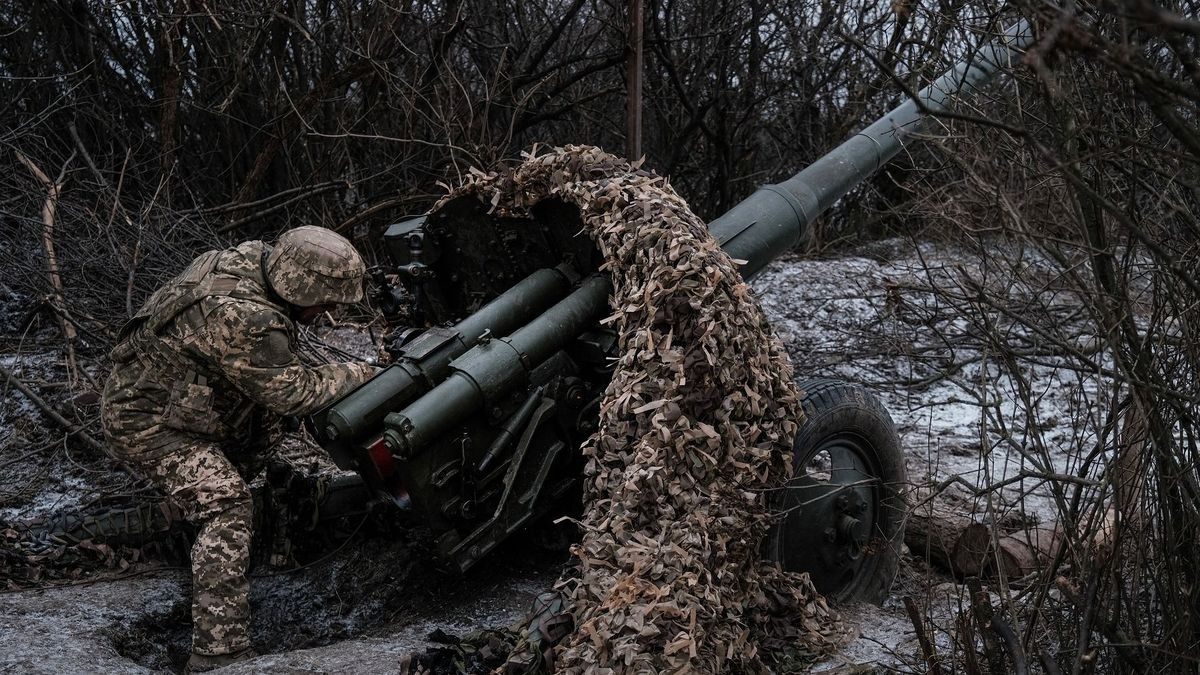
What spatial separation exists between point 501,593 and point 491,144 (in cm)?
468

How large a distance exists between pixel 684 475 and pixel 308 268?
1.92m

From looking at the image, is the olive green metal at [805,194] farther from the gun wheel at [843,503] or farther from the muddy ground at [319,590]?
the gun wheel at [843,503]

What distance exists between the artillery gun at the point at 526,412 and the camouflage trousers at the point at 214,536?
1.85ft

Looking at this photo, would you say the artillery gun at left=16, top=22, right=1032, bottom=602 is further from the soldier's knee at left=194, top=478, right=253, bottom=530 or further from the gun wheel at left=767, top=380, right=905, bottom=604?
the soldier's knee at left=194, top=478, right=253, bottom=530

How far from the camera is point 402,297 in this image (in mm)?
5750

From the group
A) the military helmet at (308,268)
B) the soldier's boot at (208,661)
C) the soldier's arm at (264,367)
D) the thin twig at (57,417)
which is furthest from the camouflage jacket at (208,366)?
the thin twig at (57,417)

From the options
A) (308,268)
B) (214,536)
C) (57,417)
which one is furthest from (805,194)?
(57,417)

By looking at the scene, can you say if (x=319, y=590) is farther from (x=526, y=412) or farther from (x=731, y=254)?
(x=731, y=254)

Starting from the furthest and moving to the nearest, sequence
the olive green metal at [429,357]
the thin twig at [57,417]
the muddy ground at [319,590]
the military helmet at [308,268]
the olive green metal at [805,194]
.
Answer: the thin twig at [57,417], the olive green metal at [805,194], the military helmet at [308,268], the olive green metal at [429,357], the muddy ground at [319,590]

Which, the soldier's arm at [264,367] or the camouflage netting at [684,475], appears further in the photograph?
the soldier's arm at [264,367]

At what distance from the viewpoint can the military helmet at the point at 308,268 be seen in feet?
15.6

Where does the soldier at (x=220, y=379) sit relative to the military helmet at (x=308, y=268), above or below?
below

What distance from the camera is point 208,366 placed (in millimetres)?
4836

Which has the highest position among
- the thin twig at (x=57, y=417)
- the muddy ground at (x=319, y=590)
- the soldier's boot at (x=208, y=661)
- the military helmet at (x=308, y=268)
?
the military helmet at (x=308, y=268)
